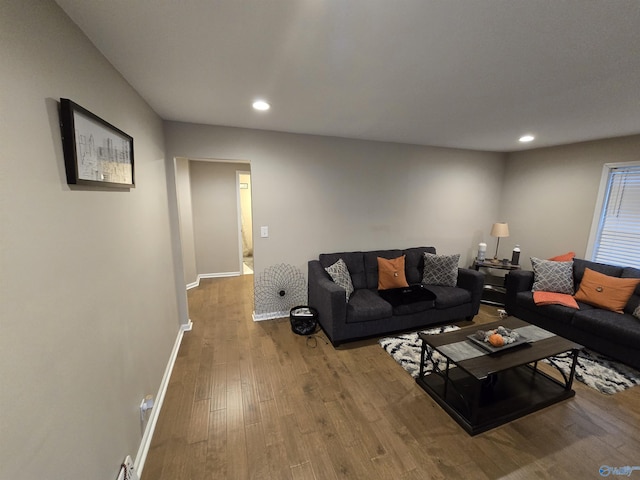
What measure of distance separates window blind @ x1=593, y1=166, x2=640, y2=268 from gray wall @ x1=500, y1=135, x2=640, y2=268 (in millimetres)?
143

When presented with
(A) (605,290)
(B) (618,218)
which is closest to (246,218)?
(A) (605,290)

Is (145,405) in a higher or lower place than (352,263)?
lower

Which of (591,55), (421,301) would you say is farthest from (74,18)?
(421,301)

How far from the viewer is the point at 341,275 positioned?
3209 millimetres

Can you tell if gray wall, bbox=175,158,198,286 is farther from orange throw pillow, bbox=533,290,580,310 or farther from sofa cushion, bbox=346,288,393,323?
orange throw pillow, bbox=533,290,580,310

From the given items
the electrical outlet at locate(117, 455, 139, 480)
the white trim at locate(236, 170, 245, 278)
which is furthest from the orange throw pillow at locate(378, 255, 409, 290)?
the white trim at locate(236, 170, 245, 278)

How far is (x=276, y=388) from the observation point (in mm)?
2283

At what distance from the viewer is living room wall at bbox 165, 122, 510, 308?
10.4 ft

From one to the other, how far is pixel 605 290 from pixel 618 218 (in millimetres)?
1098

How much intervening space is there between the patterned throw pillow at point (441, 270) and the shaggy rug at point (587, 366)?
1.02m

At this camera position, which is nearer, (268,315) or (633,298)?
(633,298)

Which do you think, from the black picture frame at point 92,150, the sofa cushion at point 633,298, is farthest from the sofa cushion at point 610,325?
the black picture frame at point 92,150

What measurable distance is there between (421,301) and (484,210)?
8.32 feet

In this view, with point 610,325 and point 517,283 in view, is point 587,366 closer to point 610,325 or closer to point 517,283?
point 610,325
